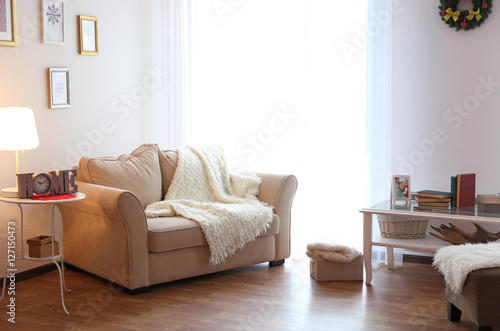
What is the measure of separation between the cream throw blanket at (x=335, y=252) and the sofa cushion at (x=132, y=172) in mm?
1147

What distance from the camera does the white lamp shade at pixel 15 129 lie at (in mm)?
3393

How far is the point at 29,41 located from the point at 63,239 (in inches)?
53.0

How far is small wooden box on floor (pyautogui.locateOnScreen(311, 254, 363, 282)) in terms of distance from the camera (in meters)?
3.89

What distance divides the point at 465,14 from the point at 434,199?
4.24 ft

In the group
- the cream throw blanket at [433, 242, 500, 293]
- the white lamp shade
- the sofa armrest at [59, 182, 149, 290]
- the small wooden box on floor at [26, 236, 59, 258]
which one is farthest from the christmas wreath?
the small wooden box on floor at [26, 236, 59, 258]

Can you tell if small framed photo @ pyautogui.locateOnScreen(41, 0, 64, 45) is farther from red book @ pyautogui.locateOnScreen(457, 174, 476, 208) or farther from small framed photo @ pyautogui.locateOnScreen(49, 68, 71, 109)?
red book @ pyautogui.locateOnScreen(457, 174, 476, 208)

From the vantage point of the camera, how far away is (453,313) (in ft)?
10.4

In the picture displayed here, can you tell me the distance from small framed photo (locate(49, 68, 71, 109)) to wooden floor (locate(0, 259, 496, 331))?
118cm

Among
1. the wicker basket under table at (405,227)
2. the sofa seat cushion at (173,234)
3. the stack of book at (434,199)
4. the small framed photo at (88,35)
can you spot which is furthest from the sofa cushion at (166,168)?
the stack of book at (434,199)

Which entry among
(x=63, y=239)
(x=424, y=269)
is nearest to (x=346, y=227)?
(x=424, y=269)

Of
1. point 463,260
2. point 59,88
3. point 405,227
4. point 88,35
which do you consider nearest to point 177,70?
point 88,35

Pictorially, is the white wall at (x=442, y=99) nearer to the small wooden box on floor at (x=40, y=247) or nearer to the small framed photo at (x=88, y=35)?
the small framed photo at (x=88, y=35)

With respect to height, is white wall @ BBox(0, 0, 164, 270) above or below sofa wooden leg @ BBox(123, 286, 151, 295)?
above

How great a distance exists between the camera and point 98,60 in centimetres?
459
